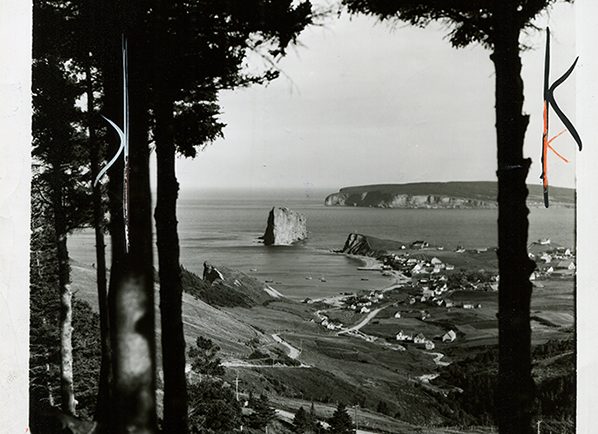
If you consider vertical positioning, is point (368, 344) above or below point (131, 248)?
below

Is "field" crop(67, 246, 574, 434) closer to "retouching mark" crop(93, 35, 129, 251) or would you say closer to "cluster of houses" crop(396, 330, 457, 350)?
"cluster of houses" crop(396, 330, 457, 350)

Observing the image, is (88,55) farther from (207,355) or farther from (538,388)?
(538,388)

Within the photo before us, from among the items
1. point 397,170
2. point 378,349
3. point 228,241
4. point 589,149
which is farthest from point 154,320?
point 589,149

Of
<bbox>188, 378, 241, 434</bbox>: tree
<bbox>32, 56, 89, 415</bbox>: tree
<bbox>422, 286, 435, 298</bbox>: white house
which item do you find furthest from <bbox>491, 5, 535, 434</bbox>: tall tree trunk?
<bbox>32, 56, 89, 415</bbox>: tree

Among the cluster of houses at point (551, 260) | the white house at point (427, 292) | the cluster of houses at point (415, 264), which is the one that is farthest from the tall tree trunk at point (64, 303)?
the cluster of houses at point (551, 260)

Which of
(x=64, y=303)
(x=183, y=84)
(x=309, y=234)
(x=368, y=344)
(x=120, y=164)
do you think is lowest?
(x=368, y=344)

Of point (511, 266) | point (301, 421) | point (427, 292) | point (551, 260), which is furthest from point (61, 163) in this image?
point (551, 260)

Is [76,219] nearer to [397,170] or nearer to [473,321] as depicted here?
[397,170]
